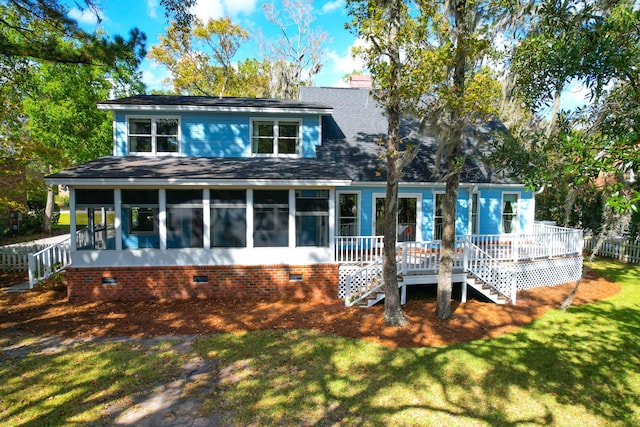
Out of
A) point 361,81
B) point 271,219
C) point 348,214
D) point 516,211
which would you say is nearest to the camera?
point 271,219

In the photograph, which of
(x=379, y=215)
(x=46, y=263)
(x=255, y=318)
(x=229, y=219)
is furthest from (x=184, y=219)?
(x=379, y=215)

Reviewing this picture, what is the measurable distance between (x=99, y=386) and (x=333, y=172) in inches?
315

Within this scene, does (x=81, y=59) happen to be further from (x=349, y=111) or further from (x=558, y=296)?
(x=558, y=296)

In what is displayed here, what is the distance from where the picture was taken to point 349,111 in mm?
→ 16109

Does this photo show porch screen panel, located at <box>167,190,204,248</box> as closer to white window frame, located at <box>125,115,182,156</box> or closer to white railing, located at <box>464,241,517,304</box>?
white window frame, located at <box>125,115,182,156</box>

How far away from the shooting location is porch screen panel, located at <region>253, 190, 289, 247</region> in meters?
10.6

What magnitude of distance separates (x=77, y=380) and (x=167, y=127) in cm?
941

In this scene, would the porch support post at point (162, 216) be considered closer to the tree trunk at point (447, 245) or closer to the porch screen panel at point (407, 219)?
the tree trunk at point (447, 245)

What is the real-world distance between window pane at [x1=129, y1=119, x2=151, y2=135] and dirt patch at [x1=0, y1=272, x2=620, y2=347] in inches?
239

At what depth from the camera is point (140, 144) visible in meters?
12.8

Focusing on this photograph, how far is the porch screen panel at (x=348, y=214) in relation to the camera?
13.3m

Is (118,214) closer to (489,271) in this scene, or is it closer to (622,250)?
(489,271)

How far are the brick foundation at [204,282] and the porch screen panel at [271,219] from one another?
32.0 inches

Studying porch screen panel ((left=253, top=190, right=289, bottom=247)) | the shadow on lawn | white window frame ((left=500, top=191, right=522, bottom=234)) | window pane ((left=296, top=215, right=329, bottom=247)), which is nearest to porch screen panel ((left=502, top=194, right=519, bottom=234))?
white window frame ((left=500, top=191, right=522, bottom=234))
